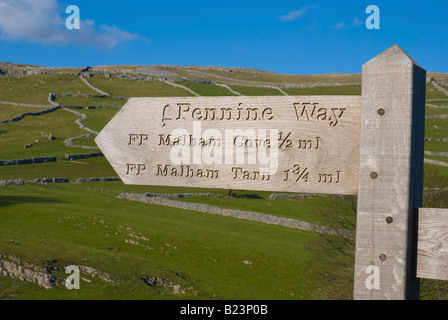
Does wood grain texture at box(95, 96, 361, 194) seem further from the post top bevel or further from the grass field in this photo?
the grass field

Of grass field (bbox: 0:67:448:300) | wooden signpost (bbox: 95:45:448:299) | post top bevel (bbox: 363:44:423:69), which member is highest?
post top bevel (bbox: 363:44:423:69)

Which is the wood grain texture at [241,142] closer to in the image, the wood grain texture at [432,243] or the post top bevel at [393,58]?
the post top bevel at [393,58]

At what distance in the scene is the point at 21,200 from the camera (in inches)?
1224

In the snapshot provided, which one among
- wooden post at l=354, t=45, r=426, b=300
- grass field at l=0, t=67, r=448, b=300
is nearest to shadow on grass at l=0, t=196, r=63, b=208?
grass field at l=0, t=67, r=448, b=300

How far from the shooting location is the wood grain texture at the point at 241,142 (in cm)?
409

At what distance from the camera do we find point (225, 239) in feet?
91.4

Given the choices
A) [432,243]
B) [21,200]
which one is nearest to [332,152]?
[432,243]

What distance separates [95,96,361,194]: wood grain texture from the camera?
13.4 ft

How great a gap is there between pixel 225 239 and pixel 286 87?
92718 millimetres

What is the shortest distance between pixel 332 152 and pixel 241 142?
2.18 ft

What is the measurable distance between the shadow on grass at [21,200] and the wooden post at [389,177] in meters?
28.0

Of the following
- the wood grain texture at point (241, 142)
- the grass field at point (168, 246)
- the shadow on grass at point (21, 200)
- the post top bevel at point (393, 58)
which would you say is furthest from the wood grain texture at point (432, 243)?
the shadow on grass at point (21, 200)

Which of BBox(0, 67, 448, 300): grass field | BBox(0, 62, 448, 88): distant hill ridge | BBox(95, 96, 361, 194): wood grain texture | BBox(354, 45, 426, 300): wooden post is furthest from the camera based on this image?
BBox(0, 62, 448, 88): distant hill ridge
